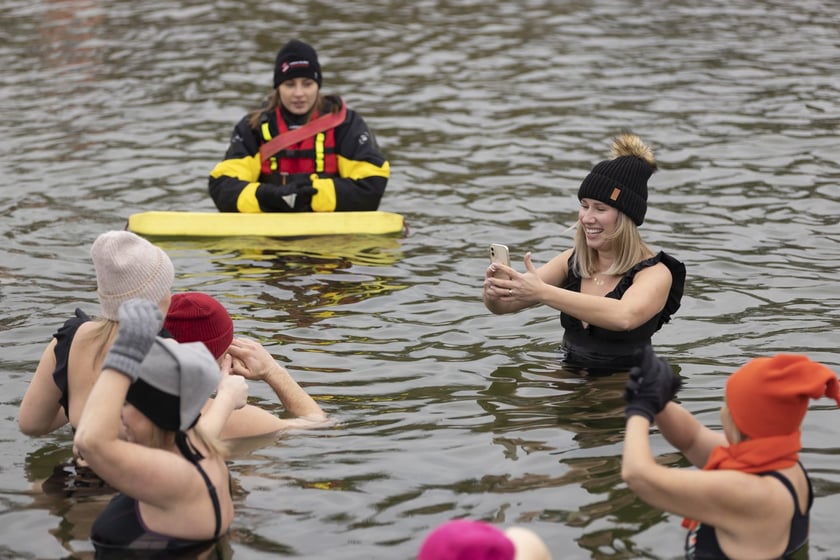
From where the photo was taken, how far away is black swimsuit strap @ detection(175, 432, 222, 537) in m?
5.30

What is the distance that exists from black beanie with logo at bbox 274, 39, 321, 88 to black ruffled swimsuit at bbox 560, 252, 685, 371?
4.22 meters

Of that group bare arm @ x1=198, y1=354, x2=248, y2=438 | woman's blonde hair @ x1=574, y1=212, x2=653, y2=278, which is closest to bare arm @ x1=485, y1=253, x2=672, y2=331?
woman's blonde hair @ x1=574, y1=212, x2=653, y2=278

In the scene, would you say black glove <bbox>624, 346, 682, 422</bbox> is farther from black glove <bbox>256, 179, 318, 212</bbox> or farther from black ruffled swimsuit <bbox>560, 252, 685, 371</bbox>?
black glove <bbox>256, 179, 318, 212</bbox>

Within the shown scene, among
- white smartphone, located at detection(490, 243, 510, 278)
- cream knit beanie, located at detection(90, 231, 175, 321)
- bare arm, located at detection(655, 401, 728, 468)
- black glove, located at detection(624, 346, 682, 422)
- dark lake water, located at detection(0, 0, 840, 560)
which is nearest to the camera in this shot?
black glove, located at detection(624, 346, 682, 422)

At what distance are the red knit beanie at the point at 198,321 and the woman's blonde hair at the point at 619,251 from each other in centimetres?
240

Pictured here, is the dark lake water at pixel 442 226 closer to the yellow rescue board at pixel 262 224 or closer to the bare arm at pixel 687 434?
the yellow rescue board at pixel 262 224

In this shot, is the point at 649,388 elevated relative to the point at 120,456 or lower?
elevated

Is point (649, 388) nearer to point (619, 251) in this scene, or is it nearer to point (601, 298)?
point (601, 298)

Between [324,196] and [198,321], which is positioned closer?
[198,321]

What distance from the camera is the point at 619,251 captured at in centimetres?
773

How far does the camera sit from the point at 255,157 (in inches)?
457

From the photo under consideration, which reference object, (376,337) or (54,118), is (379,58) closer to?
(54,118)

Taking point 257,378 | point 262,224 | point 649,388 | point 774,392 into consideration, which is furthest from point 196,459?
point 262,224

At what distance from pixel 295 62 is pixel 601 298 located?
16.1ft
